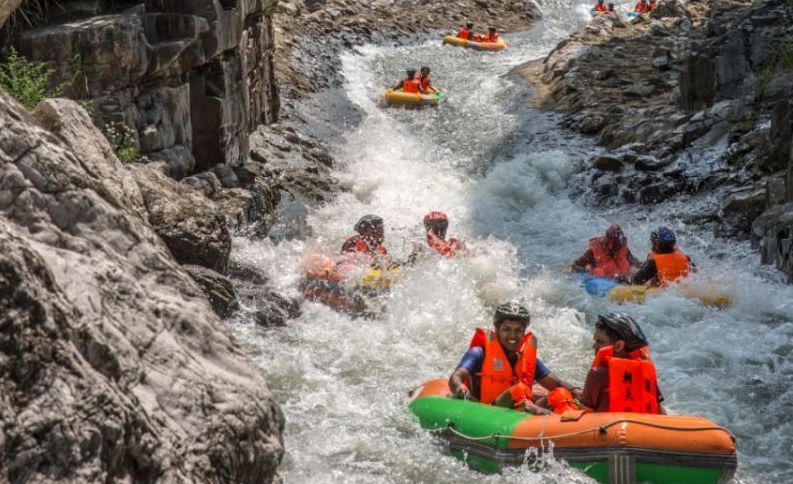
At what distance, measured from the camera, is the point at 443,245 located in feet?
34.1

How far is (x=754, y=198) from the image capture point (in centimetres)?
1173

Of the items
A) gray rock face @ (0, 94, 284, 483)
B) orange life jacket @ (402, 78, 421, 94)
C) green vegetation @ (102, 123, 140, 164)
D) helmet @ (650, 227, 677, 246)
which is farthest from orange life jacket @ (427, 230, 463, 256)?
orange life jacket @ (402, 78, 421, 94)

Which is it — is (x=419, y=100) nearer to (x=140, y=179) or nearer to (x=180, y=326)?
(x=140, y=179)

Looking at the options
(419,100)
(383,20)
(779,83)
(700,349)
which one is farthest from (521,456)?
(383,20)

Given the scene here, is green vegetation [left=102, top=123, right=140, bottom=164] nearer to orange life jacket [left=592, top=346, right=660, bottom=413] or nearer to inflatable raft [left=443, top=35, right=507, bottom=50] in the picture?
orange life jacket [left=592, top=346, right=660, bottom=413]

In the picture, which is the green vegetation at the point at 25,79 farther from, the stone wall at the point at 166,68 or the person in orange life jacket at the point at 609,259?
the person in orange life jacket at the point at 609,259

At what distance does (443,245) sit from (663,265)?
2307 millimetres

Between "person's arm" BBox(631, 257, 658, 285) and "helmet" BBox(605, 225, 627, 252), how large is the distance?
55 cm

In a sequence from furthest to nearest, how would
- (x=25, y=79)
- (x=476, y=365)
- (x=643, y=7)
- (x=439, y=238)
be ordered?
1. (x=643, y=7)
2. (x=439, y=238)
3. (x=25, y=79)
4. (x=476, y=365)

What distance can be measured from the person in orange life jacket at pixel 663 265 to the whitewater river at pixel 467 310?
304mm

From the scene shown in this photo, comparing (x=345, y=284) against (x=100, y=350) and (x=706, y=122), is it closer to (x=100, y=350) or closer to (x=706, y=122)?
(x=100, y=350)

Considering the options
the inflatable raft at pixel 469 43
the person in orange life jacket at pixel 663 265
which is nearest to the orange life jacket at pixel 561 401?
the person in orange life jacket at pixel 663 265

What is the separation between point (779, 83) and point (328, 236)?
7221 millimetres

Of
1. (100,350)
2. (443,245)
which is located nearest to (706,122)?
(443,245)
